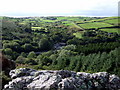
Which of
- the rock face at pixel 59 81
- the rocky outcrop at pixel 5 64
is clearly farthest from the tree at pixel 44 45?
→ the rock face at pixel 59 81

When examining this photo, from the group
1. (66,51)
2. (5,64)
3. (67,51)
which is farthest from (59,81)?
(67,51)

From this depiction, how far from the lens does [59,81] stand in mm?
13258

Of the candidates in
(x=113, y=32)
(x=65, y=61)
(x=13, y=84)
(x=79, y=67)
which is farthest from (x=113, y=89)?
(x=113, y=32)

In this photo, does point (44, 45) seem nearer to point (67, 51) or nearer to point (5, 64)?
point (67, 51)

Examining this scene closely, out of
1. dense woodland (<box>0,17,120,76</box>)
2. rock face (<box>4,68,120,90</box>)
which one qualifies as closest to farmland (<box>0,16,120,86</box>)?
dense woodland (<box>0,17,120,76</box>)

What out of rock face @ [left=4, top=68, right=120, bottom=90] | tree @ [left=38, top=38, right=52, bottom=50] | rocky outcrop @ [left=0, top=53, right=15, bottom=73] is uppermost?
rocky outcrop @ [left=0, top=53, right=15, bottom=73]

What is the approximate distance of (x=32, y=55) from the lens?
A: 67625mm

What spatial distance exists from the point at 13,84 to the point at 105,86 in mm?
8301

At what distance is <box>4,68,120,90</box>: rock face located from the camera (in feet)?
42.5

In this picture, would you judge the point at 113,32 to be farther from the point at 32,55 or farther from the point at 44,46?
the point at 32,55

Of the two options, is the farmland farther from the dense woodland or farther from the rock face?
the rock face

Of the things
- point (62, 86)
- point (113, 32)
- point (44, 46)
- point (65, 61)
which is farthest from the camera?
point (113, 32)

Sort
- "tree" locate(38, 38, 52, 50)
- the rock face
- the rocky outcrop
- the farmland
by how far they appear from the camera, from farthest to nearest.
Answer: "tree" locate(38, 38, 52, 50) → the farmland → the rocky outcrop → the rock face

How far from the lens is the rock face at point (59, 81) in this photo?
42.5 ft
